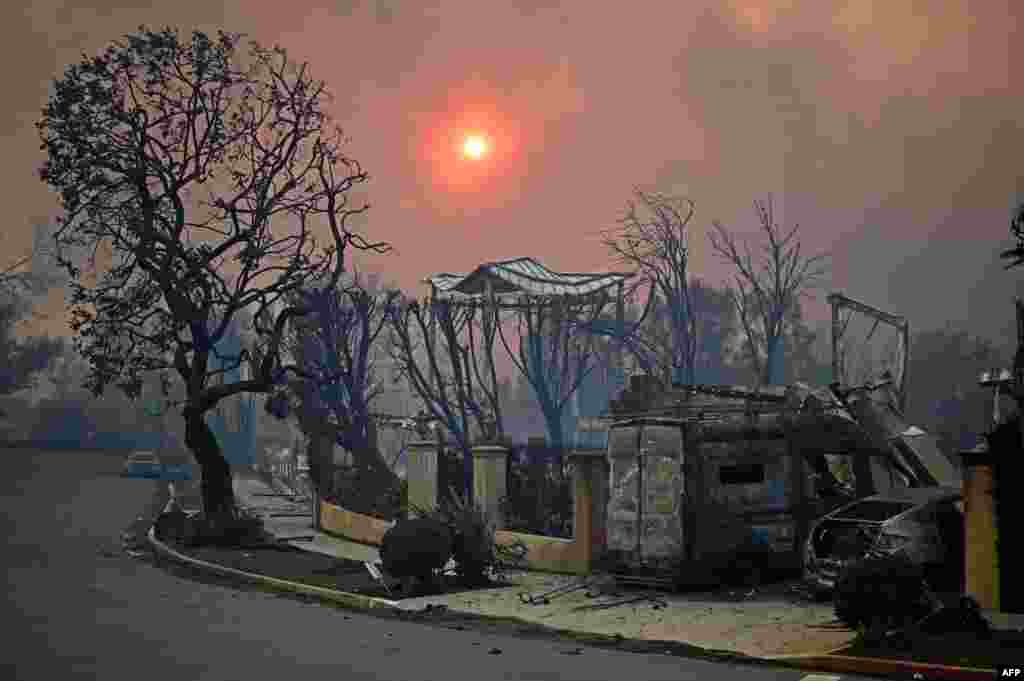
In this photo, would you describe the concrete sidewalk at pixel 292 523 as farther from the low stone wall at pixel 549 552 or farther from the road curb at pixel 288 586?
the road curb at pixel 288 586

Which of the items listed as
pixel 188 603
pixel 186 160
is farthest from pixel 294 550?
pixel 186 160

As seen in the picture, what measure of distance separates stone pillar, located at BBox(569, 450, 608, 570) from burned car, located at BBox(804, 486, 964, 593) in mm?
4403

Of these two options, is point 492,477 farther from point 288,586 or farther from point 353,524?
point 353,524

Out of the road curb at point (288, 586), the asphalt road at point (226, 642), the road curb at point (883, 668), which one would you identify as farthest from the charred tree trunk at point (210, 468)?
the road curb at point (883, 668)

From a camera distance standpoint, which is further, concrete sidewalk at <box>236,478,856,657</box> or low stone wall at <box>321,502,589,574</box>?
low stone wall at <box>321,502,589,574</box>

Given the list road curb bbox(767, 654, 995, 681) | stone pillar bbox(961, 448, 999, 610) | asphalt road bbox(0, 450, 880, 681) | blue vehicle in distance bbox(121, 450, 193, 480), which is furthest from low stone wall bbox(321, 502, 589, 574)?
blue vehicle in distance bbox(121, 450, 193, 480)

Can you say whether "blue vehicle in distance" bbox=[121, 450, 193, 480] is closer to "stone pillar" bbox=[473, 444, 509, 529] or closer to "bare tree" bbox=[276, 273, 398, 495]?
"bare tree" bbox=[276, 273, 398, 495]

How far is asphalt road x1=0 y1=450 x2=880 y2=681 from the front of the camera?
10.8m

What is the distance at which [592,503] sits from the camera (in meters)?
19.0

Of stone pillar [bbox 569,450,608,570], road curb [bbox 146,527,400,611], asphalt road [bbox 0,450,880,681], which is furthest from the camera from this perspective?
stone pillar [bbox 569,450,608,570]

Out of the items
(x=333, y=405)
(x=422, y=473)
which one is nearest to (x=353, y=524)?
(x=422, y=473)

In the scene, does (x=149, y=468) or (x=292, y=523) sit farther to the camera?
(x=149, y=468)

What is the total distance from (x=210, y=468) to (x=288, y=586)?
9.00m

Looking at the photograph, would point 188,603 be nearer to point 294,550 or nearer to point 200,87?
point 294,550
